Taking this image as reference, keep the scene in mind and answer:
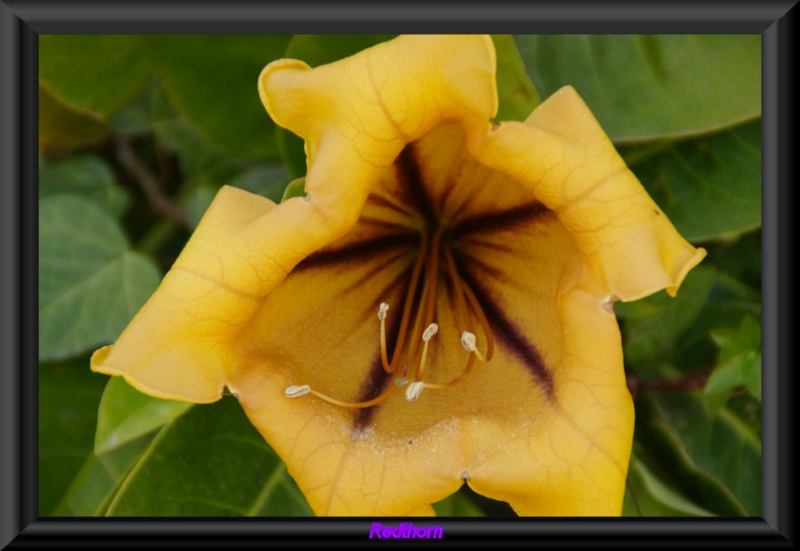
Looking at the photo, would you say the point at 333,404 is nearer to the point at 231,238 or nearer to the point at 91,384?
the point at 231,238

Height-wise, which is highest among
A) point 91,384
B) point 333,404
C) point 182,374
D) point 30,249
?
point 30,249

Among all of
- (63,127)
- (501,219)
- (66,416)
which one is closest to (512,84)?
(501,219)

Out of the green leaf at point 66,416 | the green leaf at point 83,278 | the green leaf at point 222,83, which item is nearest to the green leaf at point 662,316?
the green leaf at point 222,83

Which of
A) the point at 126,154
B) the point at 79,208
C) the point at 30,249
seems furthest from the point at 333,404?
the point at 126,154

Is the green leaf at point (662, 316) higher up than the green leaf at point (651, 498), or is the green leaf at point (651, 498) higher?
the green leaf at point (662, 316)

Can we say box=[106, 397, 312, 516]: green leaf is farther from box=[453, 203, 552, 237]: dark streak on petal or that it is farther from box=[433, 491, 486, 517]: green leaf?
box=[453, 203, 552, 237]: dark streak on petal

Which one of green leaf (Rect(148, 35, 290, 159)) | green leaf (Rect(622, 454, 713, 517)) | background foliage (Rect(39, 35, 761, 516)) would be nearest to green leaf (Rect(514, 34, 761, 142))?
background foliage (Rect(39, 35, 761, 516))

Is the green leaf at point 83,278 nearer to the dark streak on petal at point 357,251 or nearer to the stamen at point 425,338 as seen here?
the dark streak on petal at point 357,251
